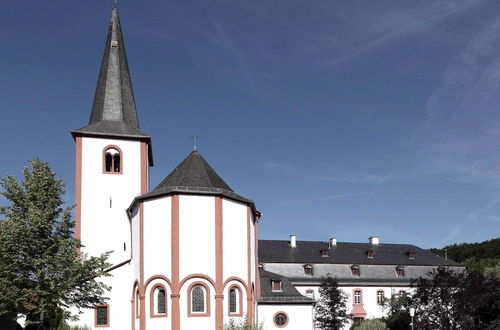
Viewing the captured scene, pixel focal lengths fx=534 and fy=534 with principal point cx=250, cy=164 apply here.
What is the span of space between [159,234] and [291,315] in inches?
502

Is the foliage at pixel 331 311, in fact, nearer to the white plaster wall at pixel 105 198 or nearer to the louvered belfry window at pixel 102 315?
the white plaster wall at pixel 105 198

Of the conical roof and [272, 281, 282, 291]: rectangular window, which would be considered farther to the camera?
[272, 281, 282, 291]: rectangular window

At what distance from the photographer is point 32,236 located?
25312 millimetres

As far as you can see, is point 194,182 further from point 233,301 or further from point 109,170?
point 109,170

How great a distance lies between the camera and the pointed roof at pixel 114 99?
36.1m

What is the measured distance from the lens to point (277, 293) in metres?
37.5

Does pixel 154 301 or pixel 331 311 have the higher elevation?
pixel 154 301

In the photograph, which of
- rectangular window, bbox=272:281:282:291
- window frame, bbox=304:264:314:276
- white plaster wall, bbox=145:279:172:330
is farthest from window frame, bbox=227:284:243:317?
window frame, bbox=304:264:314:276

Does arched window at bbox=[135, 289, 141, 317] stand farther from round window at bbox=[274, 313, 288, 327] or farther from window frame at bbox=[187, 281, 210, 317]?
round window at bbox=[274, 313, 288, 327]

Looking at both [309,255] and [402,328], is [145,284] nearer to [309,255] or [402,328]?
[402,328]

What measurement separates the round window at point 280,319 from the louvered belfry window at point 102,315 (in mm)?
11240

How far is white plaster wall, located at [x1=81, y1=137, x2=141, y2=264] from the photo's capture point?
34562mm

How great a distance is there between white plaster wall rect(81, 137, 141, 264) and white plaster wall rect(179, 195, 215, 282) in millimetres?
6767

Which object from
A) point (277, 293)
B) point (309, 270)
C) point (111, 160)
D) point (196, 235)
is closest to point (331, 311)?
point (277, 293)
